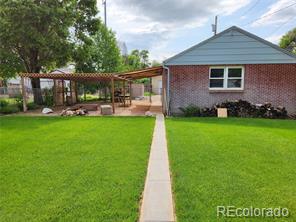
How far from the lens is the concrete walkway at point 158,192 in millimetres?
2971

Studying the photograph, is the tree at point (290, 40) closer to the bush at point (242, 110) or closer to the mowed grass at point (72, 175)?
the bush at point (242, 110)

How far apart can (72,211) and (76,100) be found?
62.5 feet

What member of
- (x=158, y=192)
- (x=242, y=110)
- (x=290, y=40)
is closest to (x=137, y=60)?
(x=290, y=40)

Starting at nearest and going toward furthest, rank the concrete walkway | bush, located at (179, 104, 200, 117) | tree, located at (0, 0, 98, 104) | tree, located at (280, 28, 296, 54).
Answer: the concrete walkway
bush, located at (179, 104, 200, 117)
tree, located at (0, 0, 98, 104)
tree, located at (280, 28, 296, 54)

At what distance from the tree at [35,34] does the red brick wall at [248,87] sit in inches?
359

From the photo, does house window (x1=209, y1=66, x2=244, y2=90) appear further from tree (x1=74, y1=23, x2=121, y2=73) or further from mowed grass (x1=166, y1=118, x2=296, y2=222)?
tree (x1=74, y1=23, x2=121, y2=73)

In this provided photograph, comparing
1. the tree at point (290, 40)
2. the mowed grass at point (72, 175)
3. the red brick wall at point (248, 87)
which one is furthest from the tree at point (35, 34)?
the tree at point (290, 40)

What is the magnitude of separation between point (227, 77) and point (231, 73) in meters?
0.30

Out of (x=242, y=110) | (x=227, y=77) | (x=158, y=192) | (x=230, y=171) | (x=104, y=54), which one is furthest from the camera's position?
(x=104, y=54)

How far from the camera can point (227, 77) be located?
12.3m

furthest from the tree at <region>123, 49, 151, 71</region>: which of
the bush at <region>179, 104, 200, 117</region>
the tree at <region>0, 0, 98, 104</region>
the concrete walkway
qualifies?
the concrete walkway

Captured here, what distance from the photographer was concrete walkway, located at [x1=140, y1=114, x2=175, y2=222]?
2971 millimetres

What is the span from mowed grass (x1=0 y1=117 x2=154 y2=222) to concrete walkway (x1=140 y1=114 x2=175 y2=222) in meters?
0.12

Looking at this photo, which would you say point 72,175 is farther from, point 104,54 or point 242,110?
point 104,54
